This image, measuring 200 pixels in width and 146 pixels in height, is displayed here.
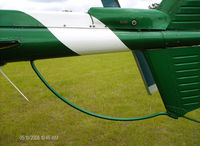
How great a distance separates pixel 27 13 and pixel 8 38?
20cm

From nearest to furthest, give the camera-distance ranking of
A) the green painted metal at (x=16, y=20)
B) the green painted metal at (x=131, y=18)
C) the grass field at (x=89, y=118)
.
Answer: the green painted metal at (x=16, y=20), the green painted metal at (x=131, y=18), the grass field at (x=89, y=118)

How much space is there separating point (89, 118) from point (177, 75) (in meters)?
1.64

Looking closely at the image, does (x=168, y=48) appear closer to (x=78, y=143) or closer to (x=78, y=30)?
(x=78, y=30)

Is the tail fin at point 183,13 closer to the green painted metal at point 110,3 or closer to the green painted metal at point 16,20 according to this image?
the green painted metal at point 110,3

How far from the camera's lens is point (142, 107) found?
299cm

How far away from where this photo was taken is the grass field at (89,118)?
7.07ft

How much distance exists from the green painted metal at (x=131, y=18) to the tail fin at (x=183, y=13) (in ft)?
0.16

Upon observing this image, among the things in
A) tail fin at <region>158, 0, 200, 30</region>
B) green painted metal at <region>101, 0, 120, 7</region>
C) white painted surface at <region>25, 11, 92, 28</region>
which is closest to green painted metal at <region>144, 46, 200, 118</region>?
tail fin at <region>158, 0, 200, 30</region>

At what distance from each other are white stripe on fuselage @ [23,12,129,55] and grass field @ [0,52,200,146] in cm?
127

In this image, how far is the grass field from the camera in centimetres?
215

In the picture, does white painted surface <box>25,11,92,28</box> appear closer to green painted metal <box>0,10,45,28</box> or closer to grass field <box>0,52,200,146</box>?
green painted metal <box>0,10,45,28</box>
